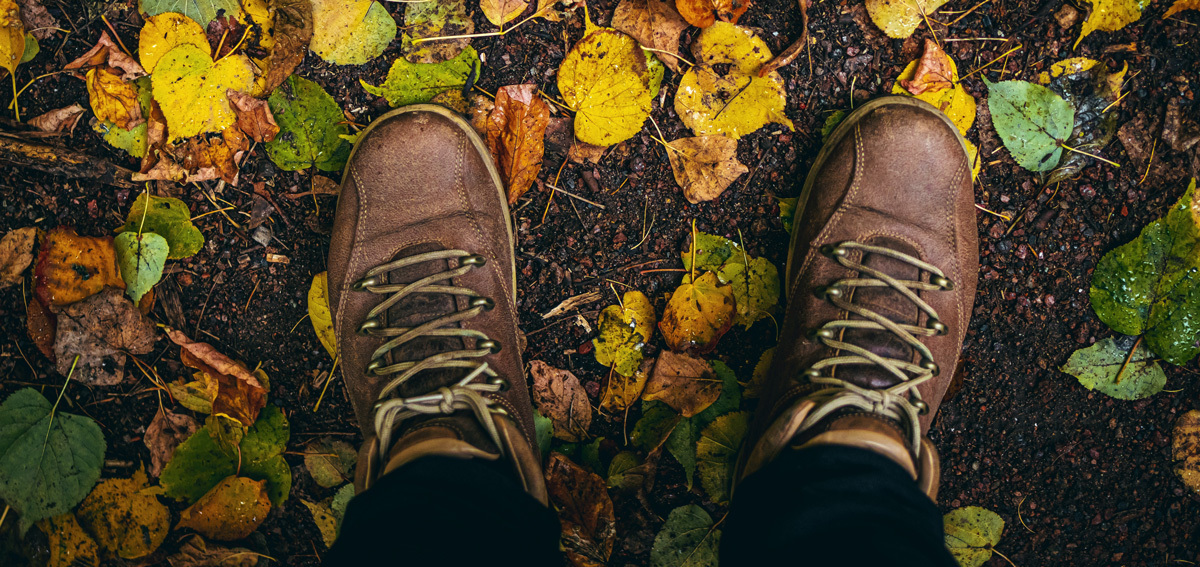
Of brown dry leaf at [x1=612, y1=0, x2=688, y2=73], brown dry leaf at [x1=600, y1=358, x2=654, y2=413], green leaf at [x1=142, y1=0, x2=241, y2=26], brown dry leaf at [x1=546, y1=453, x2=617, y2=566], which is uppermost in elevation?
green leaf at [x1=142, y1=0, x2=241, y2=26]

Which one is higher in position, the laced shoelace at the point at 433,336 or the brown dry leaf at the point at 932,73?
the brown dry leaf at the point at 932,73

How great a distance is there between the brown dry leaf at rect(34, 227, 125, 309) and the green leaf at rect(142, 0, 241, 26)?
632 millimetres

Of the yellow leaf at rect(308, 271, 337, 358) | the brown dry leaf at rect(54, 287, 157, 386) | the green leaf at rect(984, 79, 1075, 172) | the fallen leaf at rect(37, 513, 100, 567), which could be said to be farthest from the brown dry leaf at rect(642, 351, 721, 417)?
the fallen leaf at rect(37, 513, 100, 567)

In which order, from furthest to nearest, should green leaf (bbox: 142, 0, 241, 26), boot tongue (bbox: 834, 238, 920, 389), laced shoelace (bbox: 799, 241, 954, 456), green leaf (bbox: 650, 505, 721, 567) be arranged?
green leaf (bbox: 650, 505, 721, 567), green leaf (bbox: 142, 0, 241, 26), boot tongue (bbox: 834, 238, 920, 389), laced shoelace (bbox: 799, 241, 954, 456)

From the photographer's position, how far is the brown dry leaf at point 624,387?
1.62 metres

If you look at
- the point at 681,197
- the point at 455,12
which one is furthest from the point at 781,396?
the point at 455,12

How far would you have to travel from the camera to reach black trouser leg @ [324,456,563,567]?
1.01m

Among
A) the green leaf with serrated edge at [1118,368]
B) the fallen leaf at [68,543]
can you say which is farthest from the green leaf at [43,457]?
the green leaf with serrated edge at [1118,368]

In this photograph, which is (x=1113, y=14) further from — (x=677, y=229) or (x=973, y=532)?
(x=973, y=532)

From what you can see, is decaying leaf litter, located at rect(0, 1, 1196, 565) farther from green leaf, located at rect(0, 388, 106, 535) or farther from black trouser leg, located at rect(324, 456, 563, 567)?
black trouser leg, located at rect(324, 456, 563, 567)

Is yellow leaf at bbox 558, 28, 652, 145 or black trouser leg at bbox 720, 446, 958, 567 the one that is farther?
yellow leaf at bbox 558, 28, 652, 145

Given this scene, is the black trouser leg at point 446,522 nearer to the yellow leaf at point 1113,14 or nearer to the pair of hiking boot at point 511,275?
the pair of hiking boot at point 511,275

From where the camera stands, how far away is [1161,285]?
1525mm

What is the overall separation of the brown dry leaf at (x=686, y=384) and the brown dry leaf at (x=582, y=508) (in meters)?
0.30
